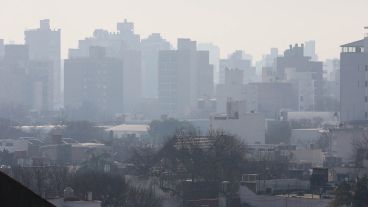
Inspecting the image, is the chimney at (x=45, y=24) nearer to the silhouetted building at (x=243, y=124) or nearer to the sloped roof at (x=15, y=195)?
the silhouetted building at (x=243, y=124)

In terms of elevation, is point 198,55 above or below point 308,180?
above

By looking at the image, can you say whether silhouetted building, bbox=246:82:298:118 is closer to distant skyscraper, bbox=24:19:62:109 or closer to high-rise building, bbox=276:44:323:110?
high-rise building, bbox=276:44:323:110

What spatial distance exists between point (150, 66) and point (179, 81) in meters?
37.1

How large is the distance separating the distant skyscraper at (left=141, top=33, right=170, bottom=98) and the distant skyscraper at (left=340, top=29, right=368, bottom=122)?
7811cm

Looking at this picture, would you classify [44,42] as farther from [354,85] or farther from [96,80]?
[354,85]

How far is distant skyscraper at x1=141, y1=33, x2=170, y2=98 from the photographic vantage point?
469 feet

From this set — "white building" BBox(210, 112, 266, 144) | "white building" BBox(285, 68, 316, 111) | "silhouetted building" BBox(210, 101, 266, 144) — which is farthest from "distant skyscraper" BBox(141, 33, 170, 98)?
"white building" BBox(210, 112, 266, 144)

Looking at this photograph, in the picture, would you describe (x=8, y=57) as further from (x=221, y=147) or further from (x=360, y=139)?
(x=221, y=147)

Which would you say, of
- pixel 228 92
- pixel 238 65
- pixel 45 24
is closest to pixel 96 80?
pixel 228 92

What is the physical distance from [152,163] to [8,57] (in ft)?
275

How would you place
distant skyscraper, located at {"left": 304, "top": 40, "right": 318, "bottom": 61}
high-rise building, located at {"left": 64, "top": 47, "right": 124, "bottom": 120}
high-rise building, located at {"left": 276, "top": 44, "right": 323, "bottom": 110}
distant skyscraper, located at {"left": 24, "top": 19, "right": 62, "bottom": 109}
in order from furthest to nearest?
distant skyscraper, located at {"left": 304, "top": 40, "right": 318, "bottom": 61}, distant skyscraper, located at {"left": 24, "top": 19, "right": 62, "bottom": 109}, high-rise building, located at {"left": 64, "top": 47, "right": 124, "bottom": 120}, high-rise building, located at {"left": 276, "top": 44, "right": 323, "bottom": 110}

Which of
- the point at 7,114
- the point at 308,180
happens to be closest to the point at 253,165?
the point at 308,180

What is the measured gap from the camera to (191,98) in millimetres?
110938

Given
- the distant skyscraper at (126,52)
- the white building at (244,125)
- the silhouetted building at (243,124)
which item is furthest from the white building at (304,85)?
the white building at (244,125)
